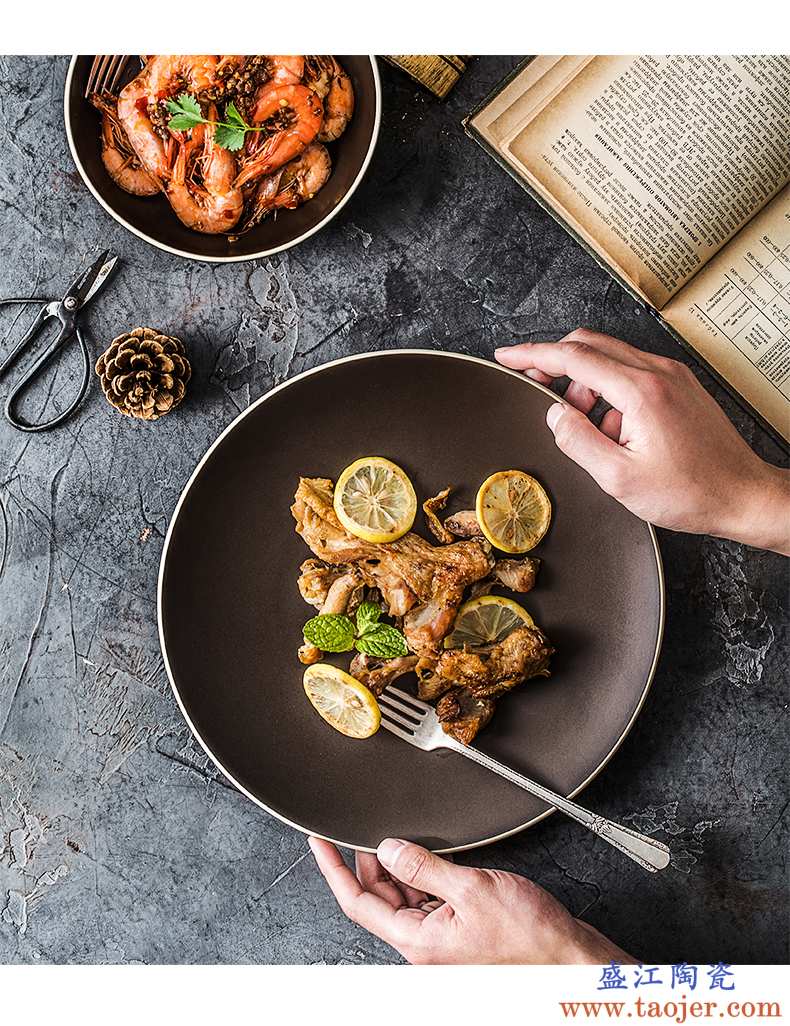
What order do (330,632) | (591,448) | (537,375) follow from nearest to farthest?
(591,448) → (330,632) → (537,375)

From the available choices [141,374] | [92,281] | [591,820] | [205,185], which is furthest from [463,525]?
[92,281]

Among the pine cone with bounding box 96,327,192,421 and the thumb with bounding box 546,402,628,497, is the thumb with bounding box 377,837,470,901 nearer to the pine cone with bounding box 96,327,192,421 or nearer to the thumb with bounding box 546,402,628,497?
the thumb with bounding box 546,402,628,497

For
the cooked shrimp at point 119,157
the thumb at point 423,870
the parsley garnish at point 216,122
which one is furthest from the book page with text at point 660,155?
the thumb at point 423,870

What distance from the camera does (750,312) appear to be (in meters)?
2.06

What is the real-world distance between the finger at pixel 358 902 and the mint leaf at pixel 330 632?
1.31 feet

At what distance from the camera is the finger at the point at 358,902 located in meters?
1.87

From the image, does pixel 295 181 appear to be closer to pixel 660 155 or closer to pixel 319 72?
pixel 319 72

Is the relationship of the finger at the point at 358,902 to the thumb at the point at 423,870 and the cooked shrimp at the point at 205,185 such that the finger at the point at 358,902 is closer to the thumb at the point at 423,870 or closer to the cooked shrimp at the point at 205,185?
the thumb at the point at 423,870

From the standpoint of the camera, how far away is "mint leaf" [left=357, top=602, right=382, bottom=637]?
1.89 metres

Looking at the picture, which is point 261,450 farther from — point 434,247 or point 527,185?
point 527,185

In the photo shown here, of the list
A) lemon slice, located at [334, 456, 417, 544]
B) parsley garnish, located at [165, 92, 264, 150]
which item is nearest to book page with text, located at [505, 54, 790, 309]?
parsley garnish, located at [165, 92, 264, 150]

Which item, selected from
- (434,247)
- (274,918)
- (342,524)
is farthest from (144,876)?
(434,247)

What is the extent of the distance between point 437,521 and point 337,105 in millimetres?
874

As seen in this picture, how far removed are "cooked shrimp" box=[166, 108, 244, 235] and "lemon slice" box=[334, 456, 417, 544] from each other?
0.58 metres
